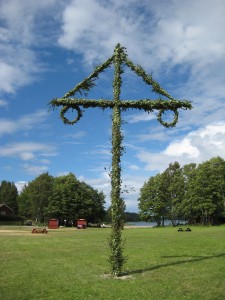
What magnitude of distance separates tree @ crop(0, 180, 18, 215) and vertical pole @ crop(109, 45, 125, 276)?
123053mm

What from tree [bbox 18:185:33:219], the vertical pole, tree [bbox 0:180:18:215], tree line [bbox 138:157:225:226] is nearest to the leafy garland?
the vertical pole

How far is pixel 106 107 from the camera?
14.8m

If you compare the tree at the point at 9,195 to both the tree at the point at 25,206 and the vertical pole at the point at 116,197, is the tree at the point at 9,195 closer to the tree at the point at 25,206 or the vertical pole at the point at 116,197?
the tree at the point at 25,206

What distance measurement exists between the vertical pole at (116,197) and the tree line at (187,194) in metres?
67.0

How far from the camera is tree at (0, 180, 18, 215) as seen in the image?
135375 millimetres

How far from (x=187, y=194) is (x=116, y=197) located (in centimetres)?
7386

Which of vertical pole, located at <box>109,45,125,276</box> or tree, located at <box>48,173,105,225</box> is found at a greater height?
tree, located at <box>48,173,105,225</box>

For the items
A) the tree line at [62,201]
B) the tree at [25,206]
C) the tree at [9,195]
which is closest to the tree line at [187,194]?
the tree line at [62,201]

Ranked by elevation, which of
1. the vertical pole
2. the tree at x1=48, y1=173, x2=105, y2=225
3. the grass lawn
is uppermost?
the tree at x1=48, y1=173, x2=105, y2=225

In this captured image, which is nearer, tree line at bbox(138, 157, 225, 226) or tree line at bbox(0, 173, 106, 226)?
tree line at bbox(138, 157, 225, 226)

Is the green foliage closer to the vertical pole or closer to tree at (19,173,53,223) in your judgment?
tree at (19,173,53,223)

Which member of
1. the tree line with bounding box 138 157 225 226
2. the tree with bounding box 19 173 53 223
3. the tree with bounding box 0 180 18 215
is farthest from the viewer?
the tree with bounding box 0 180 18 215

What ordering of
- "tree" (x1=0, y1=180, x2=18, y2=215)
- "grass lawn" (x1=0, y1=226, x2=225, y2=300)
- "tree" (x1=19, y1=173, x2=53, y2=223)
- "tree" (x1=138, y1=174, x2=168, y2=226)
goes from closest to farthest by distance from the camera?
"grass lawn" (x1=0, y1=226, x2=225, y2=300), "tree" (x1=138, y1=174, x2=168, y2=226), "tree" (x1=19, y1=173, x2=53, y2=223), "tree" (x1=0, y1=180, x2=18, y2=215)

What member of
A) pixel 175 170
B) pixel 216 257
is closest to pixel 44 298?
pixel 216 257
